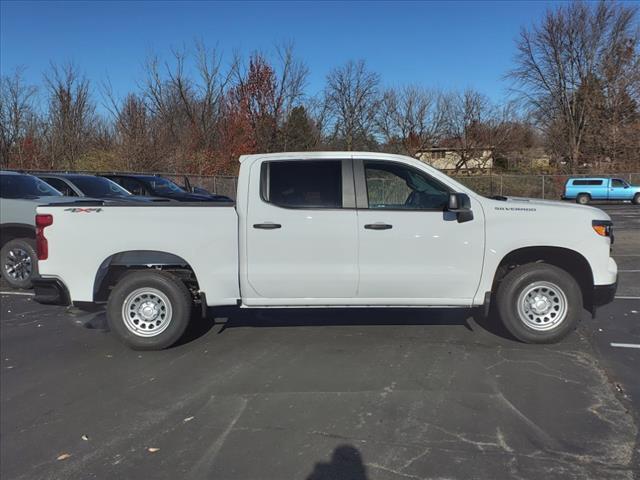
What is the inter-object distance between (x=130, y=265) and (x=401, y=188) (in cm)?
293

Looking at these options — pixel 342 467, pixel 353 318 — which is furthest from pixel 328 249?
pixel 342 467

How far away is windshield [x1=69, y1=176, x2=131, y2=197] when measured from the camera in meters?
11.8

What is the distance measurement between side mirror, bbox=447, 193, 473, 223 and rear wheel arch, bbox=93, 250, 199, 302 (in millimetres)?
2666

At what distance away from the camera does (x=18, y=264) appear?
884 cm

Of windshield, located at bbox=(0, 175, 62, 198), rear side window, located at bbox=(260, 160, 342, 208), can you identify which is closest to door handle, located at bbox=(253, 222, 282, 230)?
rear side window, located at bbox=(260, 160, 342, 208)

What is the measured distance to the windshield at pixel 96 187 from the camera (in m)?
11.8

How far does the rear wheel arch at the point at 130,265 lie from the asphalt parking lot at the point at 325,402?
0.69 meters

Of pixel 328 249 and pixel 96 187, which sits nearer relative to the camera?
pixel 328 249

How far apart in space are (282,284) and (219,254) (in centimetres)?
69

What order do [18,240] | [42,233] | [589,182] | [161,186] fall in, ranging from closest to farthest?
[42,233], [18,240], [161,186], [589,182]

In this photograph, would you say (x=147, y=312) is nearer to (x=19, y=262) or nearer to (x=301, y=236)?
(x=301, y=236)

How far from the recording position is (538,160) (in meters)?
47.3

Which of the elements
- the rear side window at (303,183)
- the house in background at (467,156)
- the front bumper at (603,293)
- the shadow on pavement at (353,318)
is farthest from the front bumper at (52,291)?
the house in background at (467,156)

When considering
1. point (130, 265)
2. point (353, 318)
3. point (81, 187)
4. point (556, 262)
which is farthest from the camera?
point (81, 187)
